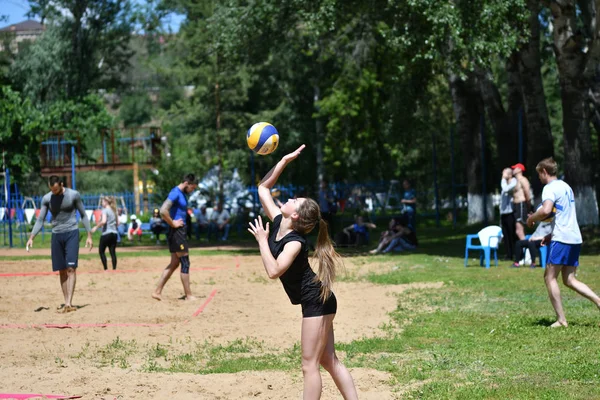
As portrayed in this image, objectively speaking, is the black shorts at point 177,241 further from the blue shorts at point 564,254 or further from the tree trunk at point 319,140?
the tree trunk at point 319,140

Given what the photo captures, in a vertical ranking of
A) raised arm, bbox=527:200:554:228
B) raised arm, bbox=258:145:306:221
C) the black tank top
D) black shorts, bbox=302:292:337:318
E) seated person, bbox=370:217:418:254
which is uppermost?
raised arm, bbox=258:145:306:221

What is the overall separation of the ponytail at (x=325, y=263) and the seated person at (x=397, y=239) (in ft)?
53.6

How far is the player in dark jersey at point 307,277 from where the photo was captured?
20.5ft

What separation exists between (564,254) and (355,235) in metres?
14.9

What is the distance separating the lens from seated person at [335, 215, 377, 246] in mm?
24578

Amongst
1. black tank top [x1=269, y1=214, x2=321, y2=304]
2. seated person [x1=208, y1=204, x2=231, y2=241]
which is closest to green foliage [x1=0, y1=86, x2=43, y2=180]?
seated person [x1=208, y1=204, x2=231, y2=241]

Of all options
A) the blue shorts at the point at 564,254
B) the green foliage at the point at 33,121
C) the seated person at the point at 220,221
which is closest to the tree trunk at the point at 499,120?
the seated person at the point at 220,221

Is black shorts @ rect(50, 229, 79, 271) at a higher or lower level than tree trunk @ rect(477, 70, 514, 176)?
lower

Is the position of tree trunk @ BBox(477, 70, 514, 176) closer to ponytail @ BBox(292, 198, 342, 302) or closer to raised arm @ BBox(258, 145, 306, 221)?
raised arm @ BBox(258, 145, 306, 221)

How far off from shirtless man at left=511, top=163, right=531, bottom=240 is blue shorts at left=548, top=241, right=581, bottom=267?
7.37 metres

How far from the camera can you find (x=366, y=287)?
15.6 metres

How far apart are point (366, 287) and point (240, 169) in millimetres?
34016

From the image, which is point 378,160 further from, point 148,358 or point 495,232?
point 148,358

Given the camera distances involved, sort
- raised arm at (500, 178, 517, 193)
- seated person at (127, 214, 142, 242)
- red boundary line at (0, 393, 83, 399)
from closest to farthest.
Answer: red boundary line at (0, 393, 83, 399) < raised arm at (500, 178, 517, 193) < seated person at (127, 214, 142, 242)
